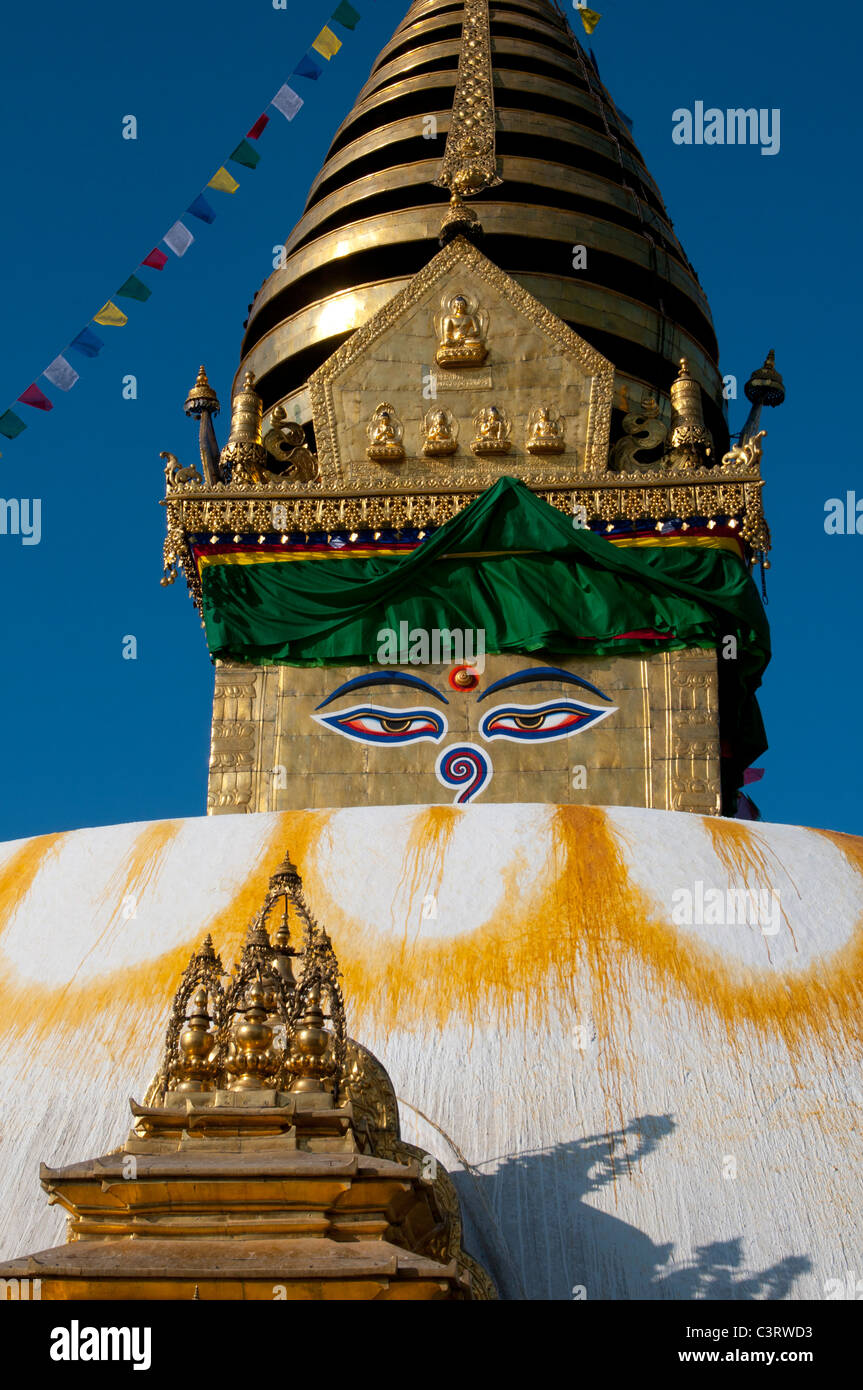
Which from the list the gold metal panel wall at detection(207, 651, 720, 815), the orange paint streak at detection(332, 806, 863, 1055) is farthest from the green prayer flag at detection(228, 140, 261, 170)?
the orange paint streak at detection(332, 806, 863, 1055)

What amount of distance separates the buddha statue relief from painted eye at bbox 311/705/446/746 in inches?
143

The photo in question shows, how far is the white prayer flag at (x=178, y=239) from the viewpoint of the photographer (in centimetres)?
1440

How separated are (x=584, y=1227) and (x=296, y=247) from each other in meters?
13.5

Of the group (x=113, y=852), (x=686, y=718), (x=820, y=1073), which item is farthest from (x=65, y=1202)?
(x=686, y=718)

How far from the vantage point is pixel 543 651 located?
12.6 metres

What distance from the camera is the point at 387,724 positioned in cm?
1251

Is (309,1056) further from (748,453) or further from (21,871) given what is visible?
(748,453)

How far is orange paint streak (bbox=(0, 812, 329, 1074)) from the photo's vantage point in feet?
24.8

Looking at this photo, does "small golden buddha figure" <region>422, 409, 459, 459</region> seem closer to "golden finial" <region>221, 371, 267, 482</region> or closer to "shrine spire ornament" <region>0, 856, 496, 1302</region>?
"golden finial" <region>221, 371, 267, 482</region>

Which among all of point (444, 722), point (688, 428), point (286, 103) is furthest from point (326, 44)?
point (444, 722)

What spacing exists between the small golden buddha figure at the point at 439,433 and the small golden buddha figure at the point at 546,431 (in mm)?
673

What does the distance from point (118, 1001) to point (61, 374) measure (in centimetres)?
732

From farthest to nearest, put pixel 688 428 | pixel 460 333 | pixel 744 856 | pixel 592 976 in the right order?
pixel 460 333 < pixel 688 428 < pixel 744 856 < pixel 592 976

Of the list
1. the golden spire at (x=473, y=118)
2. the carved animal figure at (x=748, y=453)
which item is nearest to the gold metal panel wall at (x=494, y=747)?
the carved animal figure at (x=748, y=453)
